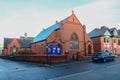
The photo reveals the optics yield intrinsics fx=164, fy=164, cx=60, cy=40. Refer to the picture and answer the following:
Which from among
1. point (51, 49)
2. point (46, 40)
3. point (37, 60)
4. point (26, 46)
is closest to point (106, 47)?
point (46, 40)

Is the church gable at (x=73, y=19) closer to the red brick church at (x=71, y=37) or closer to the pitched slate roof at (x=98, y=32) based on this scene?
the red brick church at (x=71, y=37)

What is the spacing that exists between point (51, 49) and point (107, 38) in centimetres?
2329

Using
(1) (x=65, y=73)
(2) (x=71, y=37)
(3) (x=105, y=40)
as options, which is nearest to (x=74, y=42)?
(2) (x=71, y=37)

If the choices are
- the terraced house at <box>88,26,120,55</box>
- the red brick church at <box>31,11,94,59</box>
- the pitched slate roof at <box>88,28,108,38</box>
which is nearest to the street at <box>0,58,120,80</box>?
the red brick church at <box>31,11,94,59</box>

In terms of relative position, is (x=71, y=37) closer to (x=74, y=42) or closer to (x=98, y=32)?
(x=74, y=42)

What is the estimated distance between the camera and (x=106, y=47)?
5041 centimetres

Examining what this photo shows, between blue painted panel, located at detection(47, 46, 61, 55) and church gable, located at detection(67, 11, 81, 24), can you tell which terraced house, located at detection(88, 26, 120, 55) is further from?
blue painted panel, located at detection(47, 46, 61, 55)

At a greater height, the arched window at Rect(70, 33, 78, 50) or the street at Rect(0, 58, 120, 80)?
the arched window at Rect(70, 33, 78, 50)

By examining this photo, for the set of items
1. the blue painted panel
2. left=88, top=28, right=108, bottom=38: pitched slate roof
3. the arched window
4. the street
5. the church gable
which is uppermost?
the church gable

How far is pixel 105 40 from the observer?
50031mm

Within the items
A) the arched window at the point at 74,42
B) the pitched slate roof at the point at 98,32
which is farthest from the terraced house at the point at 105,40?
the arched window at the point at 74,42

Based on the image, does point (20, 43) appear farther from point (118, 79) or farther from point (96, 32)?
point (118, 79)

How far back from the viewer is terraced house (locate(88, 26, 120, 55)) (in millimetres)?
49000

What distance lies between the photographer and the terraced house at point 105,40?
4900 centimetres
